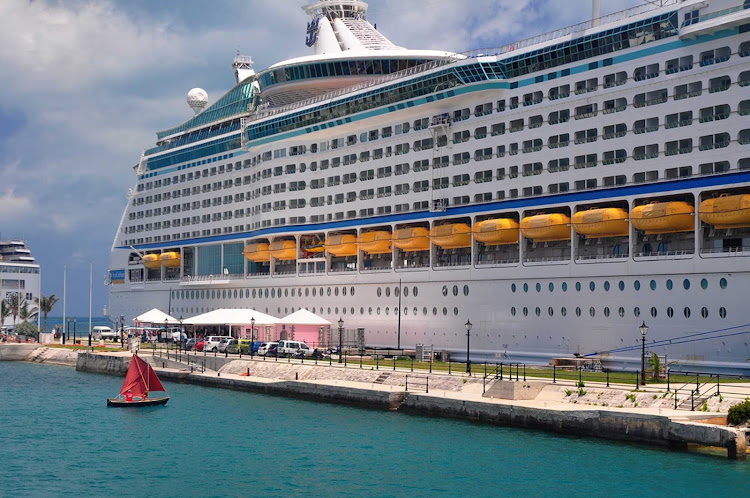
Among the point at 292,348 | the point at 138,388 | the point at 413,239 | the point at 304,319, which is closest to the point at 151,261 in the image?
the point at 304,319

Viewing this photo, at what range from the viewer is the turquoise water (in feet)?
94.4

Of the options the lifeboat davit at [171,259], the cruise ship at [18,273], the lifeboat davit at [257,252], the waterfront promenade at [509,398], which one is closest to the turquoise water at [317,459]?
the waterfront promenade at [509,398]

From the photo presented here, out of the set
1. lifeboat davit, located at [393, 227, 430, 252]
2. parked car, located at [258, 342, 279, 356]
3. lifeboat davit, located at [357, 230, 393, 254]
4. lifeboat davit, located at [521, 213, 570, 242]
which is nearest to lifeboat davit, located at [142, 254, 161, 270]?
parked car, located at [258, 342, 279, 356]

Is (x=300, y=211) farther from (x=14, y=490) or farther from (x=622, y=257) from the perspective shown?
(x=14, y=490)

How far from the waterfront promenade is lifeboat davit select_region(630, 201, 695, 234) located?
32.0 ft

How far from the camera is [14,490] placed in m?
29.2

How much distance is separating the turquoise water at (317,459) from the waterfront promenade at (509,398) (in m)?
0.53

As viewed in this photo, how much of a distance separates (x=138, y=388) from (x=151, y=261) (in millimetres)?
41965

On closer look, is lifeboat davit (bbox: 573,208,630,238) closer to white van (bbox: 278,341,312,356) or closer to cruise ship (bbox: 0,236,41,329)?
white van (bbox: 278,341,312,356)

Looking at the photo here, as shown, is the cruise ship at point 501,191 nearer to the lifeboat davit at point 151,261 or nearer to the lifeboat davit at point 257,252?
the lifeboat davit at point 257,252

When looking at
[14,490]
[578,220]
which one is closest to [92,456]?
[14,490]

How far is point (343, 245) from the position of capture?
2547 inches

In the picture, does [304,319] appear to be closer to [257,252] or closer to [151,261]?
[257,252]

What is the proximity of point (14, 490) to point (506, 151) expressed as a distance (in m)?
33.6
